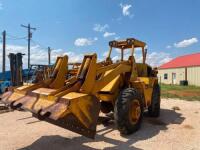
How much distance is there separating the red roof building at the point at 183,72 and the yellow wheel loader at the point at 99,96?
2378 centimetres

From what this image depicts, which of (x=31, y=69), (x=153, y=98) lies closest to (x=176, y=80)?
(x=31, y=69)

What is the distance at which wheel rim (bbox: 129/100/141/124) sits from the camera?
6.93 meters

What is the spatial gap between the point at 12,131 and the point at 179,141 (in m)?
4.42

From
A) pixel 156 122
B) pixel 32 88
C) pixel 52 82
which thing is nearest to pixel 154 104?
pixel 156 122

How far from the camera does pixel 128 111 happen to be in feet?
21.7

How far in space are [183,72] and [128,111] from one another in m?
29.5

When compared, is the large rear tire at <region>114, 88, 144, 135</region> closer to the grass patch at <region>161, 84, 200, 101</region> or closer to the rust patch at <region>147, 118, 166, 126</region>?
the rust patch at <region>147, 118, 166, 126</region>

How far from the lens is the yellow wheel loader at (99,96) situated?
478 centimetres

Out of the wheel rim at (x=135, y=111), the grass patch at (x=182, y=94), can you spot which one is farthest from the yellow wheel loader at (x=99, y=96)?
the grass patch at (x=182, y=94)

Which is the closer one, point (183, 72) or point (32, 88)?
point (32, 88)

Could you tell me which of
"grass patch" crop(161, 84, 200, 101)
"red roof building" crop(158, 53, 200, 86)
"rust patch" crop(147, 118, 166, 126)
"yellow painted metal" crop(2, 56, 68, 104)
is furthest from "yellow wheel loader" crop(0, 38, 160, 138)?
"red roof building" crop(158, 53, 200, 86)

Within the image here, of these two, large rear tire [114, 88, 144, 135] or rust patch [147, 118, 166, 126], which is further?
rust patch [147, 118, 166, 126]

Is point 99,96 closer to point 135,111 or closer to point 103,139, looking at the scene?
point 135,111

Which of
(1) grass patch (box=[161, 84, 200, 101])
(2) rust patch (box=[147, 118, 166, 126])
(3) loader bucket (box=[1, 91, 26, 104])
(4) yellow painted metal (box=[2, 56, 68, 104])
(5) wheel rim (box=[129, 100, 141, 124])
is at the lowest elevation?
(2) rust patch (box=[147, 118, 166, 126])
